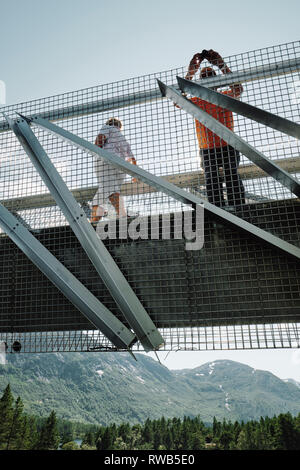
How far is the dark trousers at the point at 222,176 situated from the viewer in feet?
6.84

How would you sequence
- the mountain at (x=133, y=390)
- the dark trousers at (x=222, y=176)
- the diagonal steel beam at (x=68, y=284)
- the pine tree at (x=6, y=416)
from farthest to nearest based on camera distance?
the mountain at (x=133, y=390) < the pine tree at (x=6, y=416) < the dark trousers at (x=222, y=176) < the diagonal steel beam at (x=68, y=284)

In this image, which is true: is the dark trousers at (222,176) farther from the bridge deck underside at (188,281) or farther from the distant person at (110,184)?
the distant person at (110,184)

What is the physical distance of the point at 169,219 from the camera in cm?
216

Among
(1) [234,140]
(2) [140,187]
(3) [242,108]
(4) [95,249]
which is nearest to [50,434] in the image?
(4) [95,249]

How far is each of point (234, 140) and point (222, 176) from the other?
25cm

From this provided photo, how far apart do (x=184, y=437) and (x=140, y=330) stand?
111 ft

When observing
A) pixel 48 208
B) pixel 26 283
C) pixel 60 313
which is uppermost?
pixel 48 208

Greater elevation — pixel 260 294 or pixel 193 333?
pixel 260 294

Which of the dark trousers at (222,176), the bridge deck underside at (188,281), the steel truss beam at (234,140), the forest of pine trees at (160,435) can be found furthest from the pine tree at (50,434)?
the steel truss beam at (234,140)

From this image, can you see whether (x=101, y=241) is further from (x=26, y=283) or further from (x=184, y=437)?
(x=184, y=437)

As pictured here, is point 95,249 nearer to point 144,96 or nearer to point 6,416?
point 144,96

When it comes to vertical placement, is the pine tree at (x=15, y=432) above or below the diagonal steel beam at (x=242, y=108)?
below

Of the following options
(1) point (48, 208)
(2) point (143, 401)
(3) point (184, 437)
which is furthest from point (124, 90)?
(2) point (143, 401)

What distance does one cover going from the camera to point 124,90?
2.38 meters
